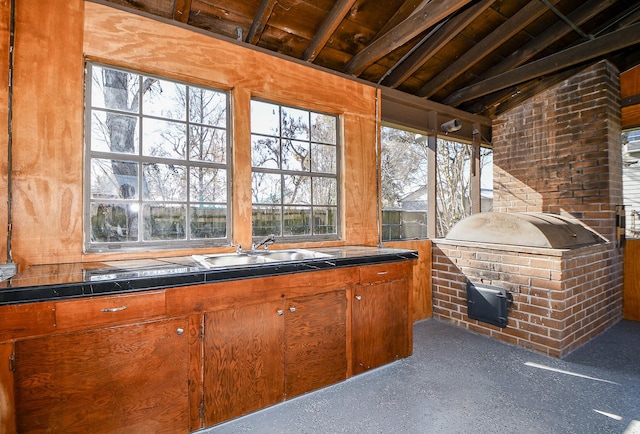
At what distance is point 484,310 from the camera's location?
3.09 m

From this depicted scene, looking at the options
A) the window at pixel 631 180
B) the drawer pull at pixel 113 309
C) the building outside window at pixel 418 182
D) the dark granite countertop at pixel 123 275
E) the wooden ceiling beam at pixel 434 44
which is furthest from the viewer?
the building outside window at pixel 418 182

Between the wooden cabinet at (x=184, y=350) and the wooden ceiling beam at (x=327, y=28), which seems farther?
the wooden ceiling beam at (x=327, y=28)

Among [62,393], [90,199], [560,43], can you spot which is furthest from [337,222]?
[560,43]

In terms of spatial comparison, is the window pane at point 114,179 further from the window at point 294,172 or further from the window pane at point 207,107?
the window at point 294,172

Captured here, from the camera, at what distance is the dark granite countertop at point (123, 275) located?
1366 millimetres

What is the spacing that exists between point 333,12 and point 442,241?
2.50 metres

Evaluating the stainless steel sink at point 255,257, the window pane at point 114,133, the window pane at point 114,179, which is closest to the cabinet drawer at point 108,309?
the stainless steel sink at point 255,257

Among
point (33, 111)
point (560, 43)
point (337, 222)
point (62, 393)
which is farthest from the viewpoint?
point (560, 43)

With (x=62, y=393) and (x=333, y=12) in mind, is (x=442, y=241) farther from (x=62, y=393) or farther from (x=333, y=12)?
(x=62, y=393)

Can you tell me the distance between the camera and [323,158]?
9.90ft

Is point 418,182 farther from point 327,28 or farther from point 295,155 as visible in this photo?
point 327,28

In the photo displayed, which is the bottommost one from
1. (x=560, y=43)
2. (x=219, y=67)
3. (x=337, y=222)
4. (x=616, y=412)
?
(x=616, y=412)

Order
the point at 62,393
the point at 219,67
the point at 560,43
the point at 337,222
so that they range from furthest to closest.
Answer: the point at 560,43
the point at 337,222
the point at 219,67
the point at 62,393

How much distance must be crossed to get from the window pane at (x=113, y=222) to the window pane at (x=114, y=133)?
0.37 metres
